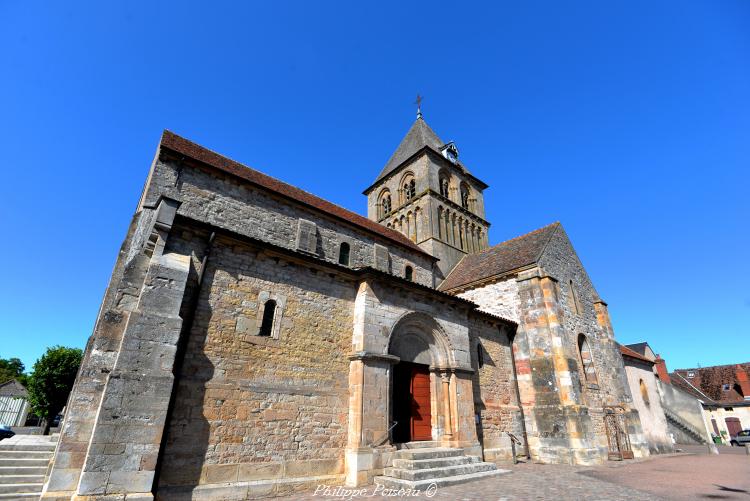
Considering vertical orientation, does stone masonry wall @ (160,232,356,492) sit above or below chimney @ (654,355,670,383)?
below

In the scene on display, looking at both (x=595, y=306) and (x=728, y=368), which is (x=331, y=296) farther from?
(x=728, y=368)

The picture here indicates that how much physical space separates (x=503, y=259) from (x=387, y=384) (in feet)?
33.6

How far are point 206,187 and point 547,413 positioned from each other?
14.3m

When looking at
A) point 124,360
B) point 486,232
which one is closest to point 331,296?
point 124,360

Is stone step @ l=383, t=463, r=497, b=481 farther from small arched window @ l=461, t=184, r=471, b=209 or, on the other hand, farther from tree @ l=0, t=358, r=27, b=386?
tree @ l=0, t=358, r=27, b=386

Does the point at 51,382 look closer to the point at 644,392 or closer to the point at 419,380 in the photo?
the point at 419,380

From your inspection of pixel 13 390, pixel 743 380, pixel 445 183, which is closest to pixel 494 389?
pixel 445 183

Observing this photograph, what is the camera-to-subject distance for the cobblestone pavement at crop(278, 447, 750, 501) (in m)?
7.09

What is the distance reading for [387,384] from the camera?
949cm

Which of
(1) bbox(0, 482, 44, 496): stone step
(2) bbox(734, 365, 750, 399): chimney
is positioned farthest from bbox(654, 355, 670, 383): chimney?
(1) bbox(0, 482, 44, 496): stone step

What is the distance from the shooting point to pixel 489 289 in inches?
636

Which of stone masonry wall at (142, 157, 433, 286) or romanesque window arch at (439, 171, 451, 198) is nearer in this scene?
stone masonry wall at (142, 157, 433, 286)

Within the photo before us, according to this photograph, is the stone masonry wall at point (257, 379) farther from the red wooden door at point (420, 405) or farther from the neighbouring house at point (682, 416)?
the neighbouring house at point (682, 416)

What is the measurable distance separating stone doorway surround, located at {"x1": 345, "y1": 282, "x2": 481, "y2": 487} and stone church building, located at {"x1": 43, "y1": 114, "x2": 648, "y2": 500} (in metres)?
0.05
